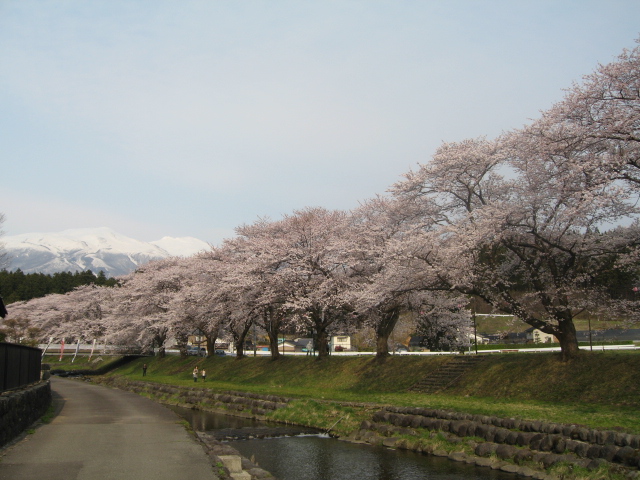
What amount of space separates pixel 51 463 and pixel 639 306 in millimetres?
20611

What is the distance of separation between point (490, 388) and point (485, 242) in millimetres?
6767

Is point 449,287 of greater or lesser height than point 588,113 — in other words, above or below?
below

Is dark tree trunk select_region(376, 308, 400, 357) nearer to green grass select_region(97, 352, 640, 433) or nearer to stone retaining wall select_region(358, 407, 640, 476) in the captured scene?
green grass select_region(97, 352, 640, 433)

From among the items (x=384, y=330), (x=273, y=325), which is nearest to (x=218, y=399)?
(x=273, y=325)

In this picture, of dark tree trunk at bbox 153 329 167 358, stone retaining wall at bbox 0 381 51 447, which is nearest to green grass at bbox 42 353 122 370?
dark tree trunk at bbox 153 329 167 358

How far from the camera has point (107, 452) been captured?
12.8 metres

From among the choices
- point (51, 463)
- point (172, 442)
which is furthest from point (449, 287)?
point (51, 463)

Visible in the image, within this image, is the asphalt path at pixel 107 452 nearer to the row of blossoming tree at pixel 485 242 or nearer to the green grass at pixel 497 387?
the green grass at pixel 497 387

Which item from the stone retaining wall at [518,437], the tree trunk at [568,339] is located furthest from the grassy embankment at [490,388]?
the stone retaining wall at [518,437]

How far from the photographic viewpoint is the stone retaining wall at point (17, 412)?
13203 millimetres

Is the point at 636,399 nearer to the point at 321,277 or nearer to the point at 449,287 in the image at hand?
the point at 449,287

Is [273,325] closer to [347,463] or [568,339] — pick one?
[568,339]

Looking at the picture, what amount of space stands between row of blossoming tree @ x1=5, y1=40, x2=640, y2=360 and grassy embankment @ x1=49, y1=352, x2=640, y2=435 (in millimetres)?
1623

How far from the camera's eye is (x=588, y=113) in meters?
19.7
